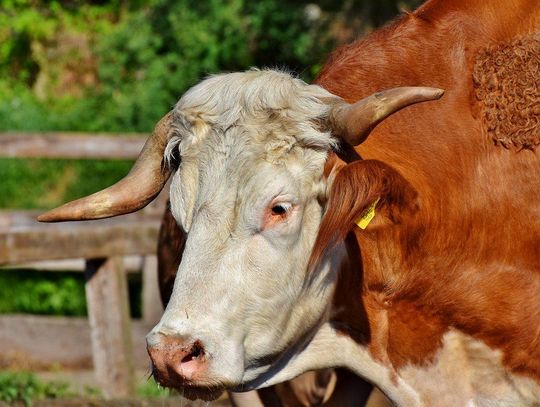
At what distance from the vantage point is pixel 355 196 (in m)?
4.27

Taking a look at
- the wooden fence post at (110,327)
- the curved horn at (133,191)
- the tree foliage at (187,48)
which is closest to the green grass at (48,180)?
the tree foliage at (187,48)

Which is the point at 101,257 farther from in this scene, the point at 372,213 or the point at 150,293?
the point at 372,213

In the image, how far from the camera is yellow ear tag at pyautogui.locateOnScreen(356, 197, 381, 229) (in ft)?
14.5

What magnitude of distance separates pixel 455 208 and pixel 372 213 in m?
0.37

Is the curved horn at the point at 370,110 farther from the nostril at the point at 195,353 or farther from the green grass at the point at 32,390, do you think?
the green grass at the point at 32,390

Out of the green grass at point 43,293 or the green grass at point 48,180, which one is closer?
the green grass at point 43,293

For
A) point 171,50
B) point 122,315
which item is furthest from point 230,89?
point 171,50

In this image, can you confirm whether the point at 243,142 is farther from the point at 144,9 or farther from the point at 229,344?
the point at 144,9

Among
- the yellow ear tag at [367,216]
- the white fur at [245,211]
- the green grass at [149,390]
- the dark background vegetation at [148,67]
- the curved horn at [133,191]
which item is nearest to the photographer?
the white fur at [245,211]

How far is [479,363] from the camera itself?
4754 mm

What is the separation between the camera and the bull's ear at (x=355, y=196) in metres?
4.27

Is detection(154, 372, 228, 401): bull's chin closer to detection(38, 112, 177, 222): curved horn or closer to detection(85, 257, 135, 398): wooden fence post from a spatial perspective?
detection(38, 112, 177, 222): curved horn

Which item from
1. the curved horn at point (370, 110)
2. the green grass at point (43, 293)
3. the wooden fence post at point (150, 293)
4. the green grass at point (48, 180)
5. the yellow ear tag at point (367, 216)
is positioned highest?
the curved horn at point (370, 110)

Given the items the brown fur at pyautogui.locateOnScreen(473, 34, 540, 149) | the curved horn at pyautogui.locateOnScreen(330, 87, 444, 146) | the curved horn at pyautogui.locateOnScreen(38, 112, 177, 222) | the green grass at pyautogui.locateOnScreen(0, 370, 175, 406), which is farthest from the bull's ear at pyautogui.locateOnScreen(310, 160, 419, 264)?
the green grass at pyautogui.locateOnScreen(0, 370, 175, 406)
